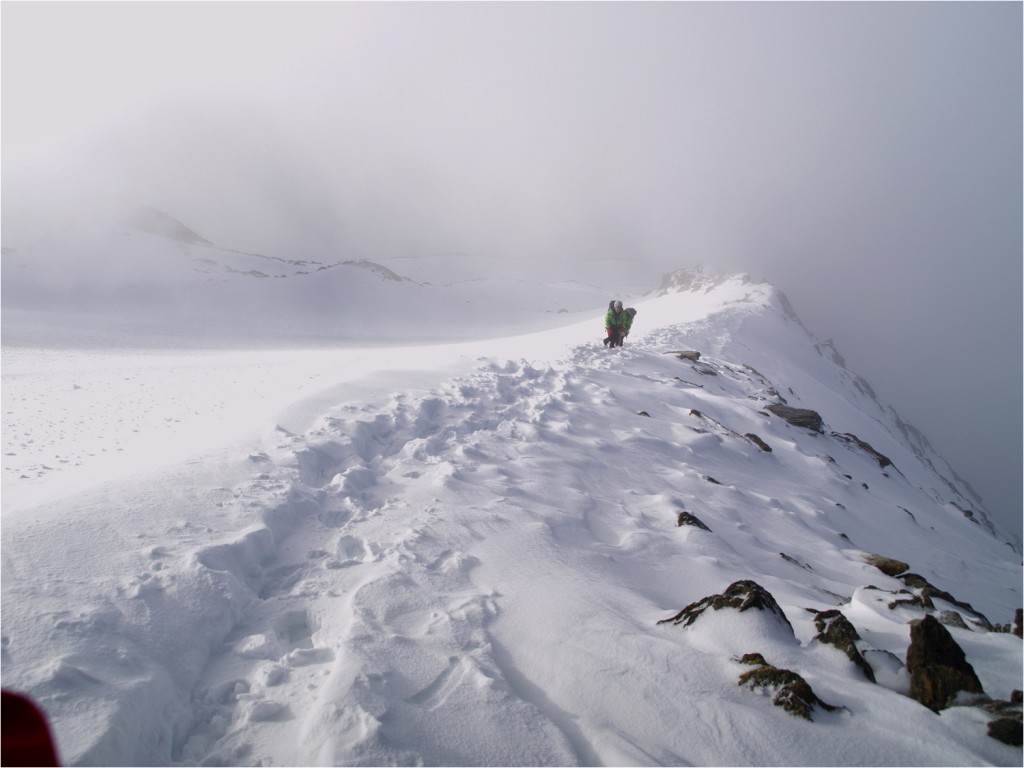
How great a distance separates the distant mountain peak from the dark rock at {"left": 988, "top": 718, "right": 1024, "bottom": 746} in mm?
77687

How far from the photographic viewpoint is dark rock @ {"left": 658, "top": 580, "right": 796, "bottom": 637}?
390 centimetres

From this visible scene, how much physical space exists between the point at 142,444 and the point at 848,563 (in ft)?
32.5

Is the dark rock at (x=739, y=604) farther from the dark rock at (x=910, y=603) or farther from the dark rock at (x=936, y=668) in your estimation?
the dark rock at (x=910, y=603)

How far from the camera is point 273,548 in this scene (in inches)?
189

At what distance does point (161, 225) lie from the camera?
67375 mm

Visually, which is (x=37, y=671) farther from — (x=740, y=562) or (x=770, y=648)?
(x=740, y=562)

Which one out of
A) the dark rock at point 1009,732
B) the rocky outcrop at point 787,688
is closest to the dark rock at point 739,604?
the rocky outcrop at point 787,688

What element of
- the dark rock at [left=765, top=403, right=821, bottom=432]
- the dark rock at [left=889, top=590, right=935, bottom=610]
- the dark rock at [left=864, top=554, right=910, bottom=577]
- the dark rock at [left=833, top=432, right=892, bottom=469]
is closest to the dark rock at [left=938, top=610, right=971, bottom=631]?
the dark rock at [left=889, top=590, right=935, bottom=610]

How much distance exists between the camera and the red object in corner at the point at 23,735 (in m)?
1.05

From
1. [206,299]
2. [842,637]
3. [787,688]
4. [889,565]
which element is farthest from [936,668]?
[206,299]

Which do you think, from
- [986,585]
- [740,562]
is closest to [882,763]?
[740,562]

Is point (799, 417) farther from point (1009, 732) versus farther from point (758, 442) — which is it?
point (1009, 732)

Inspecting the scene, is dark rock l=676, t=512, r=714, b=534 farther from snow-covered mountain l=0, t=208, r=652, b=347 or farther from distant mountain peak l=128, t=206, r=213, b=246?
distant mountain peak l=128, t=206, r=213, b=246

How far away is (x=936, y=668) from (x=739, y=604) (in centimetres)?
120
